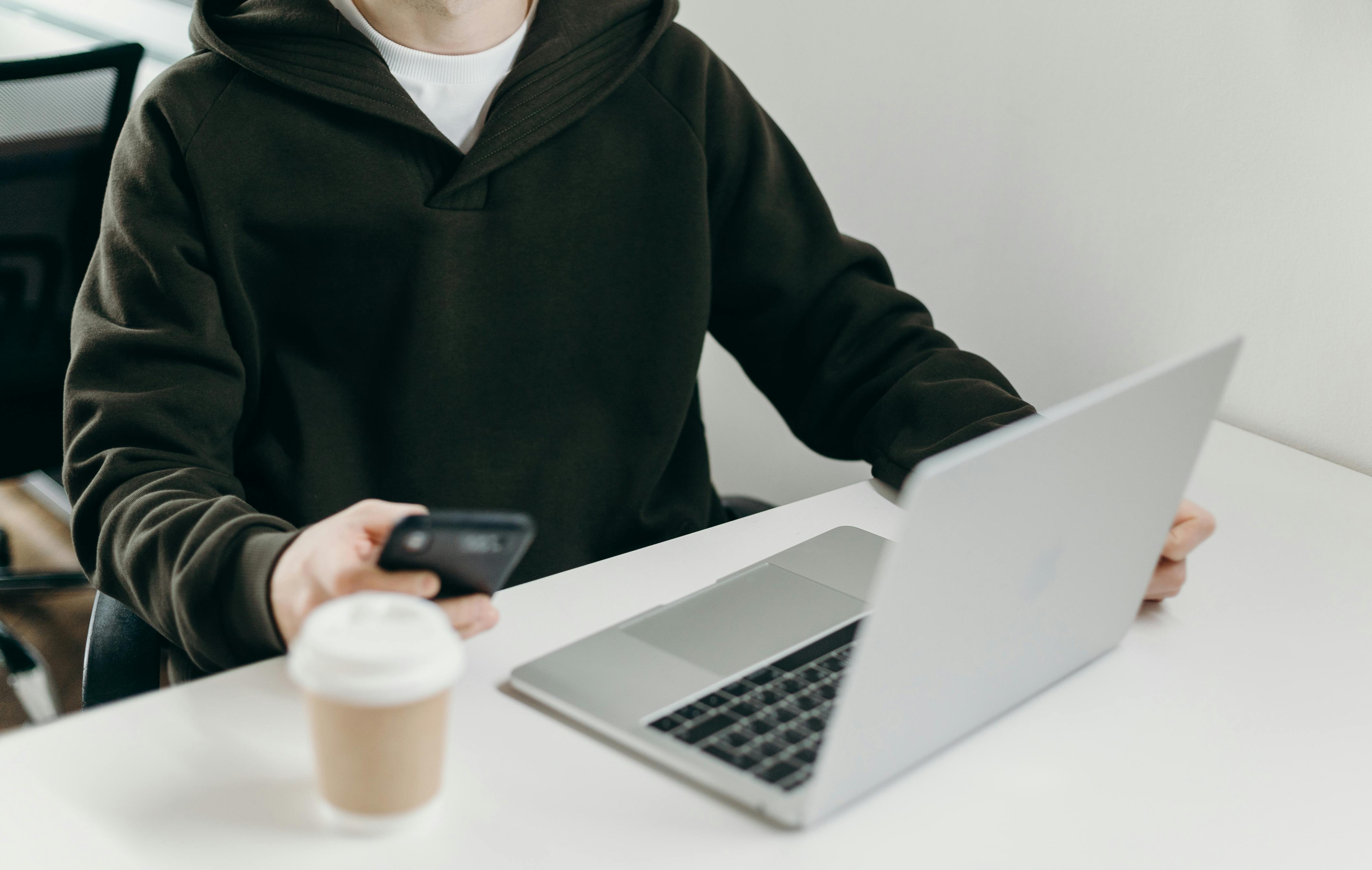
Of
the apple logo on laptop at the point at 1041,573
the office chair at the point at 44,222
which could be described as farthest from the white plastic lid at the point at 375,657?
the office chair at the point at 44,222

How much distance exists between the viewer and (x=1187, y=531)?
0.79m

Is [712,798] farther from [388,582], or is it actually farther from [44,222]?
[44,222]

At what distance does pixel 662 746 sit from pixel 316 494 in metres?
0.53

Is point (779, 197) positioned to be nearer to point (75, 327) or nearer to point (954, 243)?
point (954, 243)

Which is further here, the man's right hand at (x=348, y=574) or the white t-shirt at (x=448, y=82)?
the white t-shirt at (x=448, y=82)

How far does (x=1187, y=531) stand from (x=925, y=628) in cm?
35

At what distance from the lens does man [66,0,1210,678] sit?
89 centimetres

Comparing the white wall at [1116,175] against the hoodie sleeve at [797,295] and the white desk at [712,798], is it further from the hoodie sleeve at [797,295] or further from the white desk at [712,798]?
the white desk at [712,798]

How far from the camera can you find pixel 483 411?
104 cm

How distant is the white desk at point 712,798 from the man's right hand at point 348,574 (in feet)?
0.17

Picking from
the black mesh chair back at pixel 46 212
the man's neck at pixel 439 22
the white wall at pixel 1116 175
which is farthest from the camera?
the black mesh chair back at pixel 46 212

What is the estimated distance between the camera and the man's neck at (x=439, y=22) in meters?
1.00

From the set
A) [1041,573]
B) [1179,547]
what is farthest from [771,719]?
[1179,547]

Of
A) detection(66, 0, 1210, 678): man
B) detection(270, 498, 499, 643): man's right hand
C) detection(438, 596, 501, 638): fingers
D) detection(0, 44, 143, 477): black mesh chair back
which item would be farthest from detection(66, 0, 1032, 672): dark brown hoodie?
detection(0, 44, 143, 477): black mesh chair back
